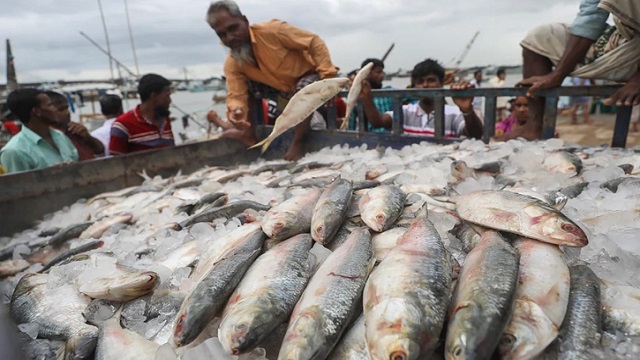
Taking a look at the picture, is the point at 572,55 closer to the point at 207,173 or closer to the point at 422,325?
the point at 422,325

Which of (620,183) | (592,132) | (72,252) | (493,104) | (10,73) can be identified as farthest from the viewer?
(10,73)

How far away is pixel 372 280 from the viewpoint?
144 cm

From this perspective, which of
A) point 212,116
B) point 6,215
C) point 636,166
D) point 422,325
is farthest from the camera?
point 212,116

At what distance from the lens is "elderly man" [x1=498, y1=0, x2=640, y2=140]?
3.53 meters

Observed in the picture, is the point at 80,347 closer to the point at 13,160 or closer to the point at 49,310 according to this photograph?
the point at 49,310

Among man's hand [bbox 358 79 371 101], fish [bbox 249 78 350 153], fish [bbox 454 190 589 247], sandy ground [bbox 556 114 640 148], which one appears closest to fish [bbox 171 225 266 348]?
fish [bbox 454 190 589 247]

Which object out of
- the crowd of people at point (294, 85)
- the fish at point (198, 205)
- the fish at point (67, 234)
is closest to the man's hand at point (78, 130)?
the crowd of people at point (294, 85)

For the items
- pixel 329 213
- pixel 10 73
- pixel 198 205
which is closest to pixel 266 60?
pixel 198 205

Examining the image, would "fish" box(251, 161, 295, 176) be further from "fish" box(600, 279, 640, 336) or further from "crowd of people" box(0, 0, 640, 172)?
"fish" box(600, 279, 640, 336)

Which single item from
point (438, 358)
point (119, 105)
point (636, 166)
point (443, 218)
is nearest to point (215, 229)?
point (443, 218)

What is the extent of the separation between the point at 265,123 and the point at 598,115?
18.5 metres

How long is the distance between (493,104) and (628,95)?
1.25 metres

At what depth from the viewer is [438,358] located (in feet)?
4.16

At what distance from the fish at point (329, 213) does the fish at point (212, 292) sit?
1.08 feet
